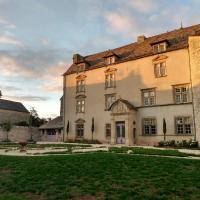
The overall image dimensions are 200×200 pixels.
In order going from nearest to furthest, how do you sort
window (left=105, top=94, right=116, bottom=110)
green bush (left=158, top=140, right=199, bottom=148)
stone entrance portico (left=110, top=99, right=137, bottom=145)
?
green bush (left=158, top=140, right=199, bottom=148), stone entrance portico (left=110, top=99, right=137, bottom=145), window (left=105, top=94, right=116, bottom=110)

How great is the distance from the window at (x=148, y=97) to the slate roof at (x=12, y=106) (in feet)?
118

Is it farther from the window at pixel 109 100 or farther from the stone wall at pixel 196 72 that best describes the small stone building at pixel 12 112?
the stone wall at pixel 196 72

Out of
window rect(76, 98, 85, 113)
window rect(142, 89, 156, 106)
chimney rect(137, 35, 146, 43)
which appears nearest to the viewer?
window rect(142, 89, 156, 106)

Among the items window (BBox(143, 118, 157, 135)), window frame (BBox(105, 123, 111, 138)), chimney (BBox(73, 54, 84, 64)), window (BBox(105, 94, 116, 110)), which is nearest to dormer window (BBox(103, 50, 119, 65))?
window (BBox(105, 94, 116, 110))

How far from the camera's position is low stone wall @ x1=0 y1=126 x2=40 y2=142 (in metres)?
40.3

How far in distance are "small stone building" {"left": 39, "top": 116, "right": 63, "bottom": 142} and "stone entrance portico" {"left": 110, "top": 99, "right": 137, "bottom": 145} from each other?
13835mm

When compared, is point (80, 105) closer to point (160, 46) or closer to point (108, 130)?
point (108, 130)

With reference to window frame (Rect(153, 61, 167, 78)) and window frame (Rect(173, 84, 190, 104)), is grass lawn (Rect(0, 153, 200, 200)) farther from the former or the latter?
window frame (Rect(153, 61, 167, 78))

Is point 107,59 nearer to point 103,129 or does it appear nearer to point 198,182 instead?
point 103,129

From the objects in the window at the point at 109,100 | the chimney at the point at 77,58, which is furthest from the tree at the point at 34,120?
the window at the point at 109,100

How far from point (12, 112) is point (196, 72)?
142ft

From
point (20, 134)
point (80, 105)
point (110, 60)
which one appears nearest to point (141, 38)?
point (110, 60)

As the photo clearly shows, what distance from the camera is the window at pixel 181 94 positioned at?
25.0 m

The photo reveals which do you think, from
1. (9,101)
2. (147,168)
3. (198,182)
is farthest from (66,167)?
(9,101)
